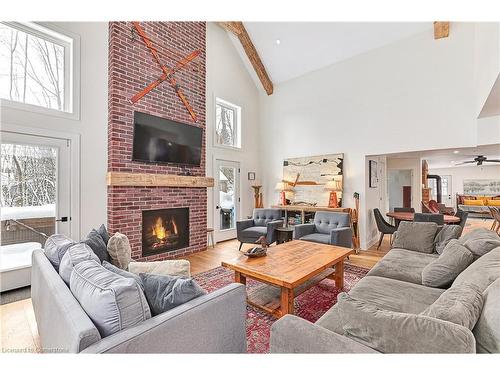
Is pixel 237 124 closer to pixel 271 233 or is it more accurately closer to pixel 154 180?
pixel 154 180

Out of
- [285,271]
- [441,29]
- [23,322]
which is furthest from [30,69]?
[441,29]

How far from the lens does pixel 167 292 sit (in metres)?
1.27

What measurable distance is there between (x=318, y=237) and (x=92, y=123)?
397 cm

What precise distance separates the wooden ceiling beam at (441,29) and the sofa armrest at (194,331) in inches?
205

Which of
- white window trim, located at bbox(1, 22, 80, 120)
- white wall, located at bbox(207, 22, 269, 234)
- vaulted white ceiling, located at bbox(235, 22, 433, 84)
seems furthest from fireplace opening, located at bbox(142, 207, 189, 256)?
vaulted white ceiling, located at bbox(235, 22, 433, 84)

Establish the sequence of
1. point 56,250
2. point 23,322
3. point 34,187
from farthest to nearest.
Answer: point 34,187 < point 23,322 < point 56,250

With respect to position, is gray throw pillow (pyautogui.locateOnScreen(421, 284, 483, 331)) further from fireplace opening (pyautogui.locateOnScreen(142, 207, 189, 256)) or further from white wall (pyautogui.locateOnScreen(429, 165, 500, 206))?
white wall (pyautogui.locateOnScreen(429, 165, 500, 206))

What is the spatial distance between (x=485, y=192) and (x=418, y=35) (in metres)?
9.98

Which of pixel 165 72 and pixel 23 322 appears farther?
pixel 165 72

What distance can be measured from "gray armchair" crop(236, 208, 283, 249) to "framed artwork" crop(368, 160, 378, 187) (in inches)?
82.8

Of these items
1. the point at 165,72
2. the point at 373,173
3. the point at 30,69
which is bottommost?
the point at 373,173

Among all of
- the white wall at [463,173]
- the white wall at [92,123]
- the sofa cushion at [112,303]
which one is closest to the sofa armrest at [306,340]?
the sofa cushion at [112,303]

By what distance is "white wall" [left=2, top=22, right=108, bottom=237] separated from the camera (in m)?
3.44
